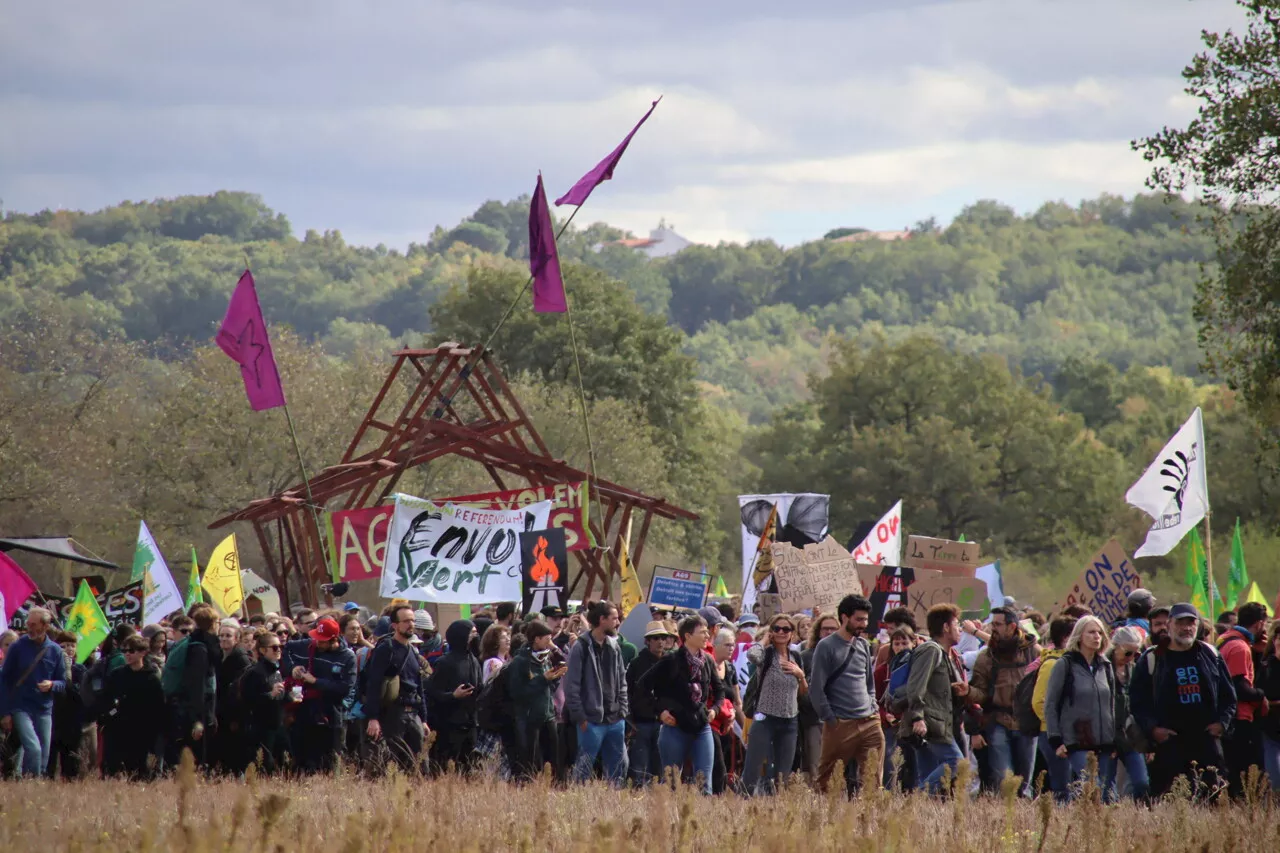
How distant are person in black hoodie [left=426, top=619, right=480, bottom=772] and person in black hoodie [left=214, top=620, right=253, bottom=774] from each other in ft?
5.60

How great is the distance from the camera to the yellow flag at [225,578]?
22.4 meters

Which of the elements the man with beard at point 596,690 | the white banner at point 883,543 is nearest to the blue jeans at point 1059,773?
the man with beard at point 596,690

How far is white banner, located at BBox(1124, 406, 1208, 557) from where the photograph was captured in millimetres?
20906

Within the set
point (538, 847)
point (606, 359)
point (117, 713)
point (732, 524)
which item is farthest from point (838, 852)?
point (732, 524)

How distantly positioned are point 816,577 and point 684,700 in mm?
5102

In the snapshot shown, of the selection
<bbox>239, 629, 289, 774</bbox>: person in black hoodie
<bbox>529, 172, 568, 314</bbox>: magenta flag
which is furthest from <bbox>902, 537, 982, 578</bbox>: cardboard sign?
<bbox>239, 629, 289, 774</bbox>: person in black hoodie

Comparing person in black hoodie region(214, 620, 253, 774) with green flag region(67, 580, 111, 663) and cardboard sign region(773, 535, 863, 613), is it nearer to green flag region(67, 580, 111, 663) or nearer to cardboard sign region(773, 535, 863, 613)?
green flag region(67, 580, 111, 663)

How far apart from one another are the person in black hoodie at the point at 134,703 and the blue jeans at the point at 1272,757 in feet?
28.9

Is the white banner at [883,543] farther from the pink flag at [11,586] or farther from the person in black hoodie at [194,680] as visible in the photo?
the pink flag at [11,586]

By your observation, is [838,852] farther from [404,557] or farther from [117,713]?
[404,557]

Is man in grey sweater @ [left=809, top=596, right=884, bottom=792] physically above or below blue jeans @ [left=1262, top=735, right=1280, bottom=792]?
above

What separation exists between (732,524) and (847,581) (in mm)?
46045

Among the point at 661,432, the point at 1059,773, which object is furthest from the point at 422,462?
the point at 661,432

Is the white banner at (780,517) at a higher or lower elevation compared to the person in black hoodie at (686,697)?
higher
